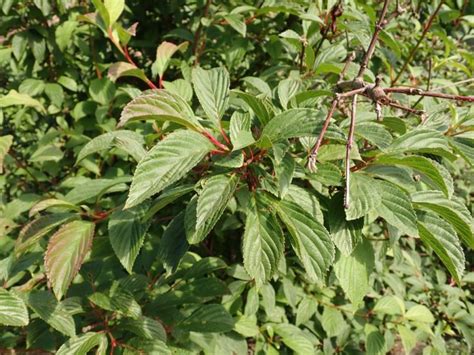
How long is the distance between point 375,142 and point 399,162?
0.22 feet

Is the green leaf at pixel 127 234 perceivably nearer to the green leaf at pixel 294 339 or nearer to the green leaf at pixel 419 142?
the green leaf at pixel 419 142

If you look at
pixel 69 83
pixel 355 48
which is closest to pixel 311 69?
pixel 355 48

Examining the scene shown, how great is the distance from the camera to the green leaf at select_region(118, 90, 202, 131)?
2.74 ft

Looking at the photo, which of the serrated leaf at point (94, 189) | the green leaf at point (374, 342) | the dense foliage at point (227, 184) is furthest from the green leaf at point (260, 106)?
the green leaf at point (374, 342)

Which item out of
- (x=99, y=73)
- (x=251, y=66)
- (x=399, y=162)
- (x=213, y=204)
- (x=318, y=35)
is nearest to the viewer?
(x=213, y=204)

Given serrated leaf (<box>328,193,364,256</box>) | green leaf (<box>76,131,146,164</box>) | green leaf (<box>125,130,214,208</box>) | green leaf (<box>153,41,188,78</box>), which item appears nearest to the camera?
green leaf (<box>125,130,214,208</box>)

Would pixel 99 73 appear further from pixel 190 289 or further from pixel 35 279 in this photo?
pixel 190 289

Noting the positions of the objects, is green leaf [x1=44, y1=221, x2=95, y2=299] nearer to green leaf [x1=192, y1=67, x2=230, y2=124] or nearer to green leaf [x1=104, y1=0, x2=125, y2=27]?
green leaf [x1=192, y1=67, x2=230, y2=124]

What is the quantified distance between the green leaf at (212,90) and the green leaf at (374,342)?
1.16 meters

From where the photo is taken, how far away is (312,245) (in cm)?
83

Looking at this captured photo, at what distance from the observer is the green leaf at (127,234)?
3.37ft

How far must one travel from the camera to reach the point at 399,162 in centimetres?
89

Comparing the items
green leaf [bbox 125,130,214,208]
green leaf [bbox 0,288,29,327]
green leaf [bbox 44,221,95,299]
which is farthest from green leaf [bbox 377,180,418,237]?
green leaf [bbox 0,288,29,327]

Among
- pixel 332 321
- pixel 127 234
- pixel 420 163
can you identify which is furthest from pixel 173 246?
pixel 332 321
